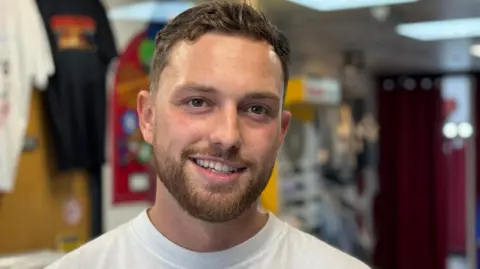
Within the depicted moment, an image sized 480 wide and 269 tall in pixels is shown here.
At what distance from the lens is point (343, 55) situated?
4152mm

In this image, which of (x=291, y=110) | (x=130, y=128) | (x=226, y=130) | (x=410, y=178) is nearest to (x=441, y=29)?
(x=291, y=110)

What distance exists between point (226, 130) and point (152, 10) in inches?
64.5

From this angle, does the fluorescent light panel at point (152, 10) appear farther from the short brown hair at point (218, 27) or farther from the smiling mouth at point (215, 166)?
the smiling mouth at point (215, 166)

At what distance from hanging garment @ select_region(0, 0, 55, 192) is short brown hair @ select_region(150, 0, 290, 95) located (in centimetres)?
91

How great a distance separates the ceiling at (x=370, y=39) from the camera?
2.79 metres

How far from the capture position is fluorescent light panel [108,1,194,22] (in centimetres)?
234

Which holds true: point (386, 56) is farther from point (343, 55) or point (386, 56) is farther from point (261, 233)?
point (261, 233)

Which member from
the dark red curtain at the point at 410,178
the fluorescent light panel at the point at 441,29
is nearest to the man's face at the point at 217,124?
the fluorescent light panel at the point at 441,29

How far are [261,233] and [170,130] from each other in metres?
0.22

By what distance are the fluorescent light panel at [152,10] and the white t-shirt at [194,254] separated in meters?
1.45

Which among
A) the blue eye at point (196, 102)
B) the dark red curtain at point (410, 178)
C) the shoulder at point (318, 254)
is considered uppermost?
the blue eye at point (196, 102)

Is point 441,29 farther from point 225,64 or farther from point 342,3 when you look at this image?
point 225,64

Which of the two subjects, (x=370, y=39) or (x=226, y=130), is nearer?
(x=226, y=130)

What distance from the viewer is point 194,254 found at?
3.13 ft
